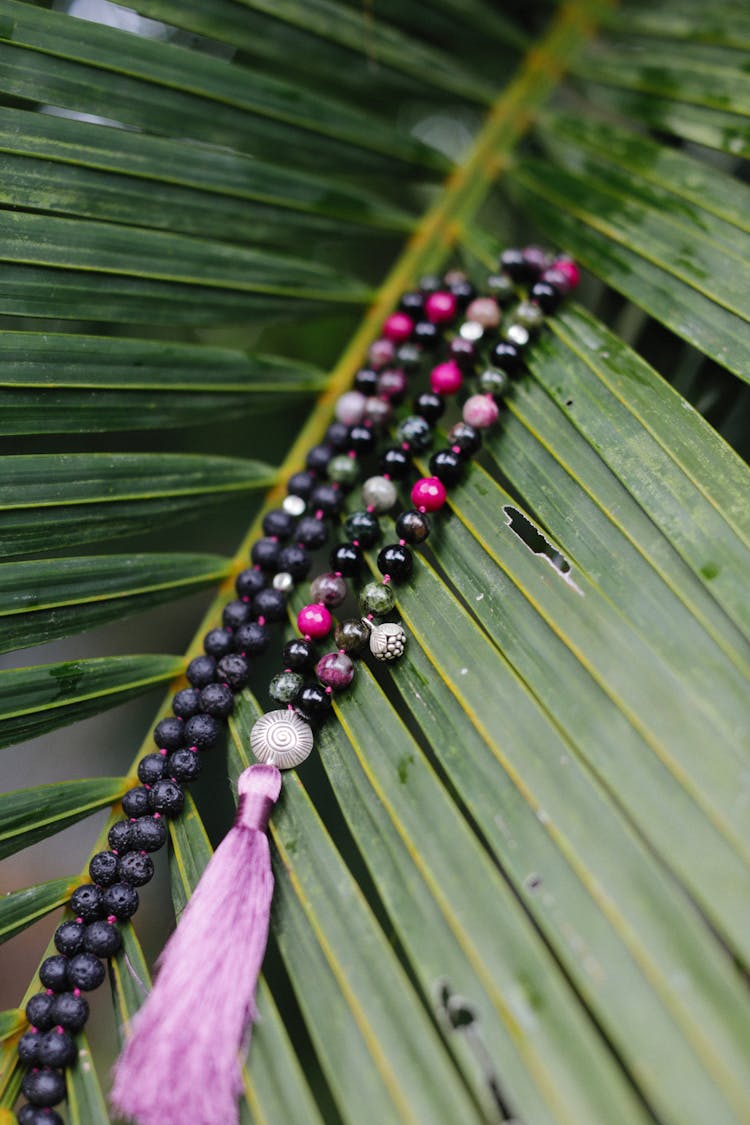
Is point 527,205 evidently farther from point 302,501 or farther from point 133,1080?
point 133,1080

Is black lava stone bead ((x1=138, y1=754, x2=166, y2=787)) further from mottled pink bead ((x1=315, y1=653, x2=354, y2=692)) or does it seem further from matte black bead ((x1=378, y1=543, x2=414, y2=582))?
matte black bead ((x1=378, y1=543, x2=414, y2=582))

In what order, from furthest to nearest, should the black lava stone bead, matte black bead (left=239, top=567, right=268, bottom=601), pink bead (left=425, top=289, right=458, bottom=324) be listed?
pink bead (left=425, top=289, right=458, bottom=324) < matte black bead (left=239, top=567, right=268, bottom=601) < the black lava stone bead

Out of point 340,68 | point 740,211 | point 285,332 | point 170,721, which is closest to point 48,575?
point 170,721

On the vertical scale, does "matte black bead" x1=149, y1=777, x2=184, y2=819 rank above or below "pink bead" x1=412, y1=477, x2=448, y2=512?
below

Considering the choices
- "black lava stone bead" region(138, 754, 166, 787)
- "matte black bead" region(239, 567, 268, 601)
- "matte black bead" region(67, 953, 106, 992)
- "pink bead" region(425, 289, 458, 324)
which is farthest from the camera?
"pink bead" region(425, 289, 458, 324)

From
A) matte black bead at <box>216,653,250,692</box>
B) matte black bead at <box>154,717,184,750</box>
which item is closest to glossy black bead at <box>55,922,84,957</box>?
matte black bead at <box>154,717,184,750</box>

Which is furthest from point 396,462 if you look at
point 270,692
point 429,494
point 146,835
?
point 146,835

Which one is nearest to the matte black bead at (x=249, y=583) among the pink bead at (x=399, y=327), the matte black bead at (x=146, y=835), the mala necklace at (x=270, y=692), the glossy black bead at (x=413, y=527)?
the mala necklace at (x=270, y=692)

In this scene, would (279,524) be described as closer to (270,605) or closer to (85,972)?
(270,605)

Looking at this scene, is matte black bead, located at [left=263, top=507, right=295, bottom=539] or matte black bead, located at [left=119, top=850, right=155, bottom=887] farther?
matte black bead, located at [left=263, top=507, right=295, bottom=539]
